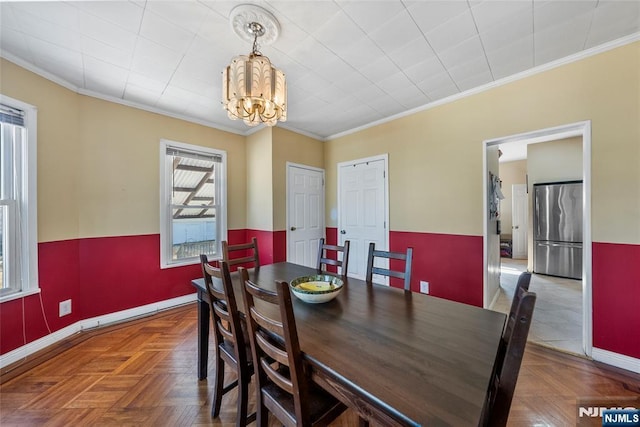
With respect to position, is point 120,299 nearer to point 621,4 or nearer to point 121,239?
point 121,239

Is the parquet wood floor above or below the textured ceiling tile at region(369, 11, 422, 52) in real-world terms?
below

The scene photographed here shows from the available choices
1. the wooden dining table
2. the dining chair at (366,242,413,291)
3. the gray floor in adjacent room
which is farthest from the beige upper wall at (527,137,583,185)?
the wooden dining table

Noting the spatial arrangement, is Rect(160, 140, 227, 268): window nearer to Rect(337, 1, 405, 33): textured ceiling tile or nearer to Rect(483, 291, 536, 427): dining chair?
Rect(337, 1, 405, 33): textured ceiling tile

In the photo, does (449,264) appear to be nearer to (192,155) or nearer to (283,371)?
(283,371)

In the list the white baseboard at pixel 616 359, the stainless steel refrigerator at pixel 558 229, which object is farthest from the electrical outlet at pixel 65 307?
the stainless steel refrigerator at pixel 558 229

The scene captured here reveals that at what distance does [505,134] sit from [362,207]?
1942 millimetres

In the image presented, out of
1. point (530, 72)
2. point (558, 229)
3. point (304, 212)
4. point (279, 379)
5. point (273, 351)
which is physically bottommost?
point (279, 379)

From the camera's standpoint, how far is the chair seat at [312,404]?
Result: 104 cm

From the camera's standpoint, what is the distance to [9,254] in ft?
6.73

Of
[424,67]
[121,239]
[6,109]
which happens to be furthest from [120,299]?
[424,67]

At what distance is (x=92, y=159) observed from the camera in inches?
103

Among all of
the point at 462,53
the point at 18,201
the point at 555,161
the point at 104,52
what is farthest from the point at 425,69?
the point at 555,161

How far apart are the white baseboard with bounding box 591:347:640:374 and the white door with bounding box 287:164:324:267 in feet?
10.5

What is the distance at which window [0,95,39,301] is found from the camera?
6.64 feet
